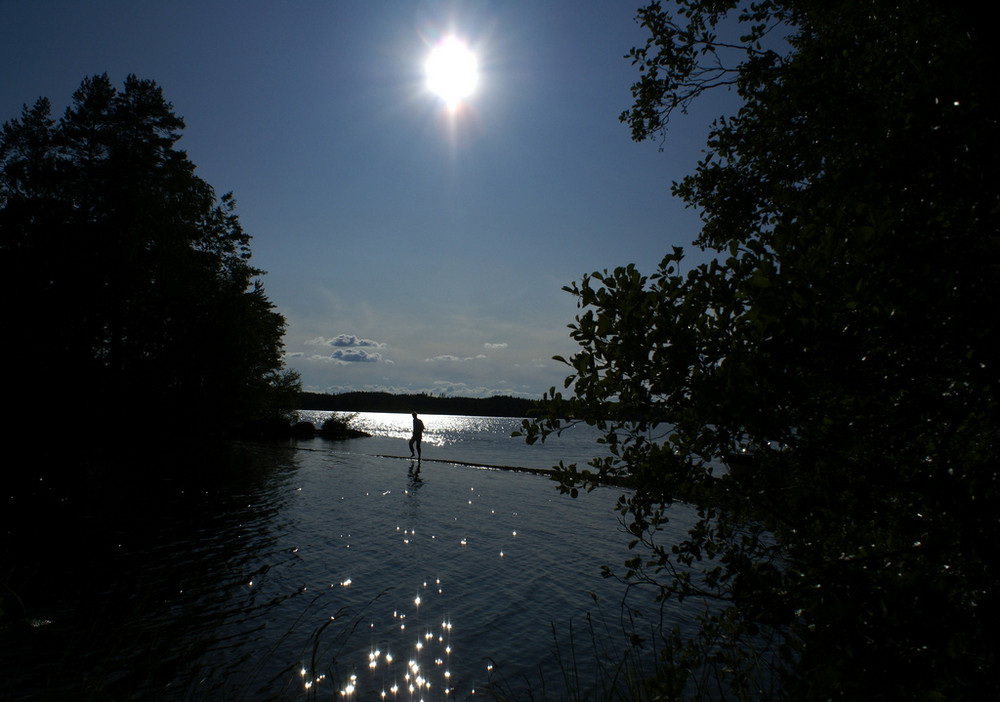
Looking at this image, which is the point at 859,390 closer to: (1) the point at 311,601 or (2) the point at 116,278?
(1) the point at 311,601

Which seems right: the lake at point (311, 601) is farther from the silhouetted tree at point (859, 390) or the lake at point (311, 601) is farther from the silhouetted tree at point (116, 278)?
the silhouetted tree at point (116, 278)

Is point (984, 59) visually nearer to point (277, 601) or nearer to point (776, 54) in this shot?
point (776, 54)

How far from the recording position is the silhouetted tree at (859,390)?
250cm

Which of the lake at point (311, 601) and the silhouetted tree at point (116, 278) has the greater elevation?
the silhouetted tree at point (116, 278)

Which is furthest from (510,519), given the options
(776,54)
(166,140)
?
(166,140)

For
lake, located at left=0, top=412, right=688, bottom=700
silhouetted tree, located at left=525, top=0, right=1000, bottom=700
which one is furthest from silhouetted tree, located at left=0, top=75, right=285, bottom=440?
silhouetted tree, located at left=525, top=0, right=1000, bottom=700

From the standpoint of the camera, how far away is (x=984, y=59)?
126 inches

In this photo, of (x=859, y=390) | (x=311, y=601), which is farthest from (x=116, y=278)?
(x=859, y=390)

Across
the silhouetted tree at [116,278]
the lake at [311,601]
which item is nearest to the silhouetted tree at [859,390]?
the lake at [311,601]

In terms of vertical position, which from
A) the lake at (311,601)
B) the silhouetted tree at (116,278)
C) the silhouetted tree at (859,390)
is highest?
the silhouetted tree at (116,278)

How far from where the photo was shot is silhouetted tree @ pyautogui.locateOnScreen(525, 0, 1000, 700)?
8.20 feet

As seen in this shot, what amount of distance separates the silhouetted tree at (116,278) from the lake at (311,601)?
11168 mm

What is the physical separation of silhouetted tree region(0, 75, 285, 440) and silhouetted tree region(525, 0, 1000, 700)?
32.4m

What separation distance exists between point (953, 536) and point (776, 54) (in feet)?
22.8
